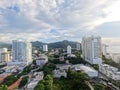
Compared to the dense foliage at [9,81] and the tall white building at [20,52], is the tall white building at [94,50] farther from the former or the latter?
the dense foliage at [9,81]

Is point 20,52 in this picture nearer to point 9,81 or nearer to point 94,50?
point 94,50

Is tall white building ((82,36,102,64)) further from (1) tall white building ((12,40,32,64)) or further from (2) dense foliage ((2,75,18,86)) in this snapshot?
(2) dense foliage ((2,75,18,86))

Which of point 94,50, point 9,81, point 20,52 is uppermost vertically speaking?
point 94,50

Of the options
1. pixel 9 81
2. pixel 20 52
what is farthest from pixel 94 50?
pixel 9 81

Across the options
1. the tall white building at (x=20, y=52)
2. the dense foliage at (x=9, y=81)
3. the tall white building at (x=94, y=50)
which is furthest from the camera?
the tall white building at (x=20, y=52)

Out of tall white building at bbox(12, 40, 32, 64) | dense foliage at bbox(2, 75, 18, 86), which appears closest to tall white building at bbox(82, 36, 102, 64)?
tall white building at bbox(12, 40, 32, 64)

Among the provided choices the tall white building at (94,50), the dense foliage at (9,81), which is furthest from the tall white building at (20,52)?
the dense foliage at (9,81)

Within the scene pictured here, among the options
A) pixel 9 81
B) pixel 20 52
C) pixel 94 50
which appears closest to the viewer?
pixel 9 81

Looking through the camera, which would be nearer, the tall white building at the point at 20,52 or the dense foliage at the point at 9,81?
the dense foliage at the point at 9,81

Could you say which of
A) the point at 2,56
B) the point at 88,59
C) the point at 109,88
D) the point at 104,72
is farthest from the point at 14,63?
the point at 109,88

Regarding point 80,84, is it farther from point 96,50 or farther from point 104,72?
point 96,50

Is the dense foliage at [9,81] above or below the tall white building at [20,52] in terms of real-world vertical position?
below

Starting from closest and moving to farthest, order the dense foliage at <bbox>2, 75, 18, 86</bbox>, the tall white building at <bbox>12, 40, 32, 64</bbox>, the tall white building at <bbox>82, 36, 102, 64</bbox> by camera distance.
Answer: the dense foliage at <bbox>2, 75, 18, 86</bbox> < the tall white building at <bbox>82, 36, 102, 64</bbox> < the tall white building at <bbox>12, 40, 32, 64</bbox>
